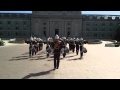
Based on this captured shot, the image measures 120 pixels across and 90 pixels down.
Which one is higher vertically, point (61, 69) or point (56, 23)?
point (56, 23)

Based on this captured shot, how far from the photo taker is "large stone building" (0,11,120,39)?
300ft

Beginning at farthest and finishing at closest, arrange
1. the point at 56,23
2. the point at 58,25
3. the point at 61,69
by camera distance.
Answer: the point at 56,23 < the point at 58,25 < the point at 61,69

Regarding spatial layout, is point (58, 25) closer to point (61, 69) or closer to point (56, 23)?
→ point (56, 23)

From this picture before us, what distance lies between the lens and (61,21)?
92.4 metres

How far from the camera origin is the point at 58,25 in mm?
91938

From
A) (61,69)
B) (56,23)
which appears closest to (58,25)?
(56,23)

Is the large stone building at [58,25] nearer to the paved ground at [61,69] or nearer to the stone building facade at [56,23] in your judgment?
the stone building facade at [56,23]

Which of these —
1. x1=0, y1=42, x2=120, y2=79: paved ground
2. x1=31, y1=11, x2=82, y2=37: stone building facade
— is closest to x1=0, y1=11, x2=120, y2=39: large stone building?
x1=31, y1=11, x2=82, y2=37: stone building facade

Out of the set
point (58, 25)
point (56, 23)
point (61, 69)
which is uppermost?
point (56, 23)

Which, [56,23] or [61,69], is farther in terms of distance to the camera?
[56,23]
